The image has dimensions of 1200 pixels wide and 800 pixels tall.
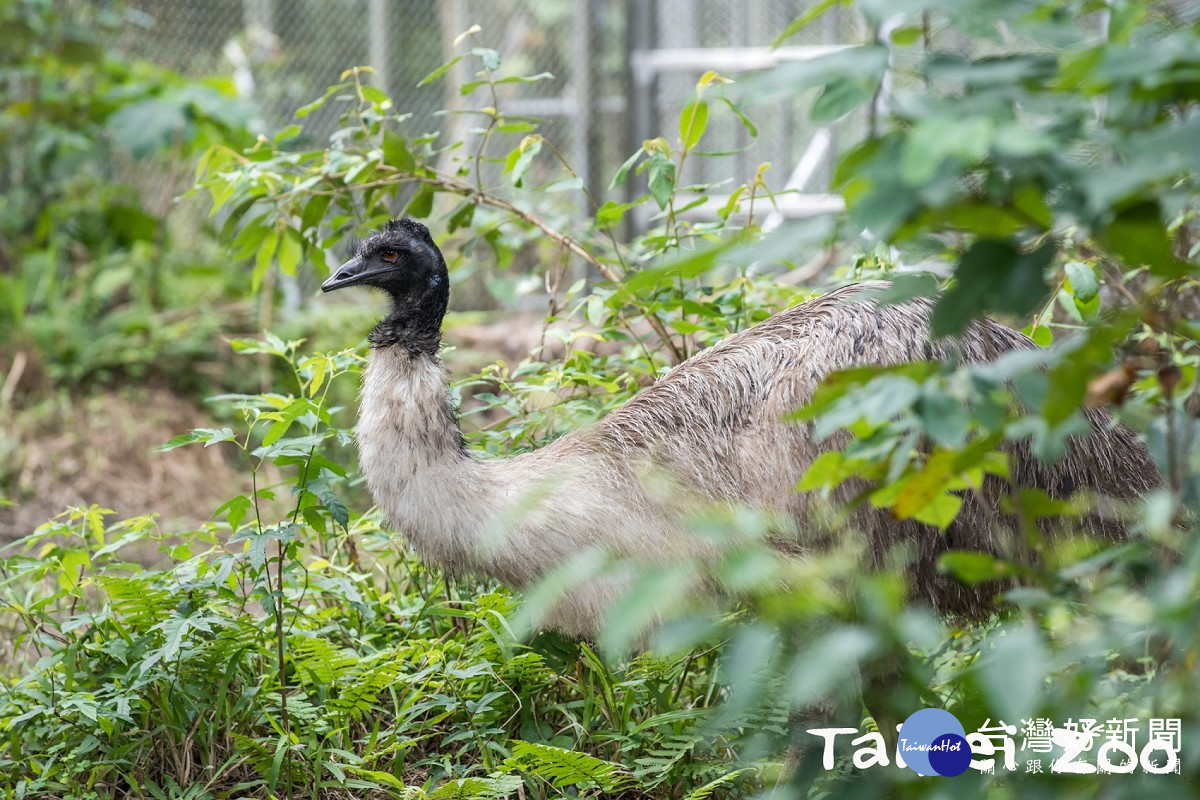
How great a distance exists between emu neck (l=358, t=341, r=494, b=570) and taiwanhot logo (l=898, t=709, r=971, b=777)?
1311mm

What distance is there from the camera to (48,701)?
329cm

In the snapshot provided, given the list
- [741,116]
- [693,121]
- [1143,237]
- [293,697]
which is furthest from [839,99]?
[293,697]

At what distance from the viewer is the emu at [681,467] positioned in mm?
3172

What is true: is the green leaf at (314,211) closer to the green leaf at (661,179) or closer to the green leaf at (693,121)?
the green leaf at (661,179)

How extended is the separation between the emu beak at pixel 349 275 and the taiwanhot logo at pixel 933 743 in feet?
6.63

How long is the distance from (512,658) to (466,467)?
59 centimetres

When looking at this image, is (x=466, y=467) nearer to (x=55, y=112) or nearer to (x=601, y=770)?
(x=601, y=770)

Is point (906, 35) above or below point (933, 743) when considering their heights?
above

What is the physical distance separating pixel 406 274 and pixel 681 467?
3.17 feet

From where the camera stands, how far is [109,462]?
700 cm

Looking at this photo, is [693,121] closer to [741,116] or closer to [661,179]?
[661,179]

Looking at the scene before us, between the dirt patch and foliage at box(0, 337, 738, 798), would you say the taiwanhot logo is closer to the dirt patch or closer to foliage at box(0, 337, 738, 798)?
foliage at box(0, 337, 738, 798)

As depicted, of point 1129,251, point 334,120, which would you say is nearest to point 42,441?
point 334,120

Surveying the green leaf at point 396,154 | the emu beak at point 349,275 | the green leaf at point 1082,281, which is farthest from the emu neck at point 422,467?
the green leaf at point 1082,281
